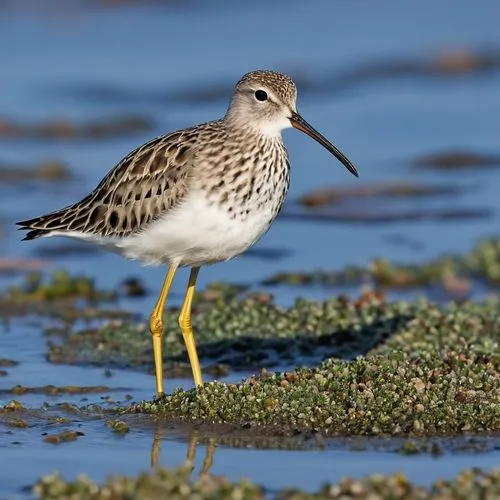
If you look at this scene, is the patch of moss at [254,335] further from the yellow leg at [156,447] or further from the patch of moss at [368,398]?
A: the yellow leg at [156,447]

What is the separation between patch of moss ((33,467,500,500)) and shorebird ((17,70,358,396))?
2532 mm

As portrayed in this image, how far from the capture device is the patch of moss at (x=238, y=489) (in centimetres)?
771

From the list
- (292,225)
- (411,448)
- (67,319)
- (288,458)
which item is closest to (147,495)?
(288,458)

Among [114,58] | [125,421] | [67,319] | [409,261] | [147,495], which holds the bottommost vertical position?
[147,495]

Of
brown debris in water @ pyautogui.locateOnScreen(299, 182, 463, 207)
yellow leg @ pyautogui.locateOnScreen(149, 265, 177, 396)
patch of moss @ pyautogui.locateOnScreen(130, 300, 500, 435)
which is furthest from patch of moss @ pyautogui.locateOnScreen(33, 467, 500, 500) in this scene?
brown debris in water @ pyautogui.locateOnScreen(299, 182, 463, 207)

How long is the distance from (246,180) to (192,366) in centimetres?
154

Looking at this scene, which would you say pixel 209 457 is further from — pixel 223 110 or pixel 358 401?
pixel 223 110

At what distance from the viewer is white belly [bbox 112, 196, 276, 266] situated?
10266 mm

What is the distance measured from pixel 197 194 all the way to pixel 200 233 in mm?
289

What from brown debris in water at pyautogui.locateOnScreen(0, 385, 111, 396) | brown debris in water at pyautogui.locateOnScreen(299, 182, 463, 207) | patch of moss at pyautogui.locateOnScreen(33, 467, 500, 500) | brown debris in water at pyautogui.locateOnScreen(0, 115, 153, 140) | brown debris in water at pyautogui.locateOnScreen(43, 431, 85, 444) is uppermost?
brown debris in water at pyautogui.locateOnScreen(0, 115, 153, 140)

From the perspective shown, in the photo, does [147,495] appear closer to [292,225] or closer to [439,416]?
[439,416]

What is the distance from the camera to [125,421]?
9.73 meters

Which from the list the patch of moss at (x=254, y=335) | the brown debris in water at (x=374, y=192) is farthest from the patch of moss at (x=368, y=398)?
the brown debris in water at (x=374, y=192)

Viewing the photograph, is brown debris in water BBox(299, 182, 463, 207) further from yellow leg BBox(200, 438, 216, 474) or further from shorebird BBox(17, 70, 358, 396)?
yellow leg BBox(200, 438, 216, 474)
